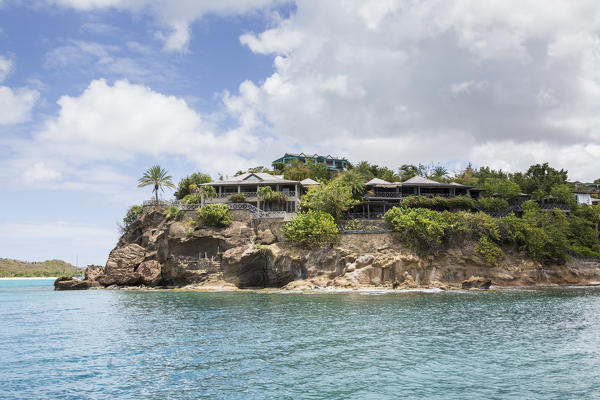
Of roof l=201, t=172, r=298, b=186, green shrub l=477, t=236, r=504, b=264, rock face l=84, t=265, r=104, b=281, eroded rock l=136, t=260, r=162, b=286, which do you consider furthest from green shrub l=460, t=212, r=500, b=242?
rock face l=84, t=265, r=104, b=281

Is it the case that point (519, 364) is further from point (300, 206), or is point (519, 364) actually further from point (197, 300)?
point (300, 206)

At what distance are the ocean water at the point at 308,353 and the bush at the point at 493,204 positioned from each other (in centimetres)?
3253

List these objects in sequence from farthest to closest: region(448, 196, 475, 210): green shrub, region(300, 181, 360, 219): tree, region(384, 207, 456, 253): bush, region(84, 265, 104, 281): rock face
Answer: region(84, 265, 104, 281): rock face → region(448, 196, 475, 210): green shrub → region(300, 181, 360, 219): tree → region(384, 207, 456, 253): bush

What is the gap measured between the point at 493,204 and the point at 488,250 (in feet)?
39.5

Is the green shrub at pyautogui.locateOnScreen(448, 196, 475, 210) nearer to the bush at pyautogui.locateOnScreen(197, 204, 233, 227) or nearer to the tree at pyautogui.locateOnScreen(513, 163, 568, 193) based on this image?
the tree at pyautogui.locateOnScreen(513, 163, 568, 193)

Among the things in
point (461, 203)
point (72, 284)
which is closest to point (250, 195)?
point (72, 284)

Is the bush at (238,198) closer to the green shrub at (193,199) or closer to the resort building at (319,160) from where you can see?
the green shrub at (193,199)

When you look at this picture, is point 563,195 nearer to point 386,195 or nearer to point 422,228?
point 386,195

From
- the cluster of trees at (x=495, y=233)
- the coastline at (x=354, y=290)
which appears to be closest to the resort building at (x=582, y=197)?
the cluster of trees at (x=495, y=233)

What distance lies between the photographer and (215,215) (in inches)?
2191

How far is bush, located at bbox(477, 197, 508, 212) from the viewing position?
62.0 meters

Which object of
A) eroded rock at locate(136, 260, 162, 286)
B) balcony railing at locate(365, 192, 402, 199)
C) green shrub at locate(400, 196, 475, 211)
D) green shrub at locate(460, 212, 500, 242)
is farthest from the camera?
balcony railing at locate(365, 192, 402, 199)

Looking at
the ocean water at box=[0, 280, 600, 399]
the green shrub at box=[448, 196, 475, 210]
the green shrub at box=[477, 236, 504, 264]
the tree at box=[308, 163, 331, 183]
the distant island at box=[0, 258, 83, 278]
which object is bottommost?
the distant island at box=[0, 258, 83, 278]

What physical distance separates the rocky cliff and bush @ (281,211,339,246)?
51.1 inches
